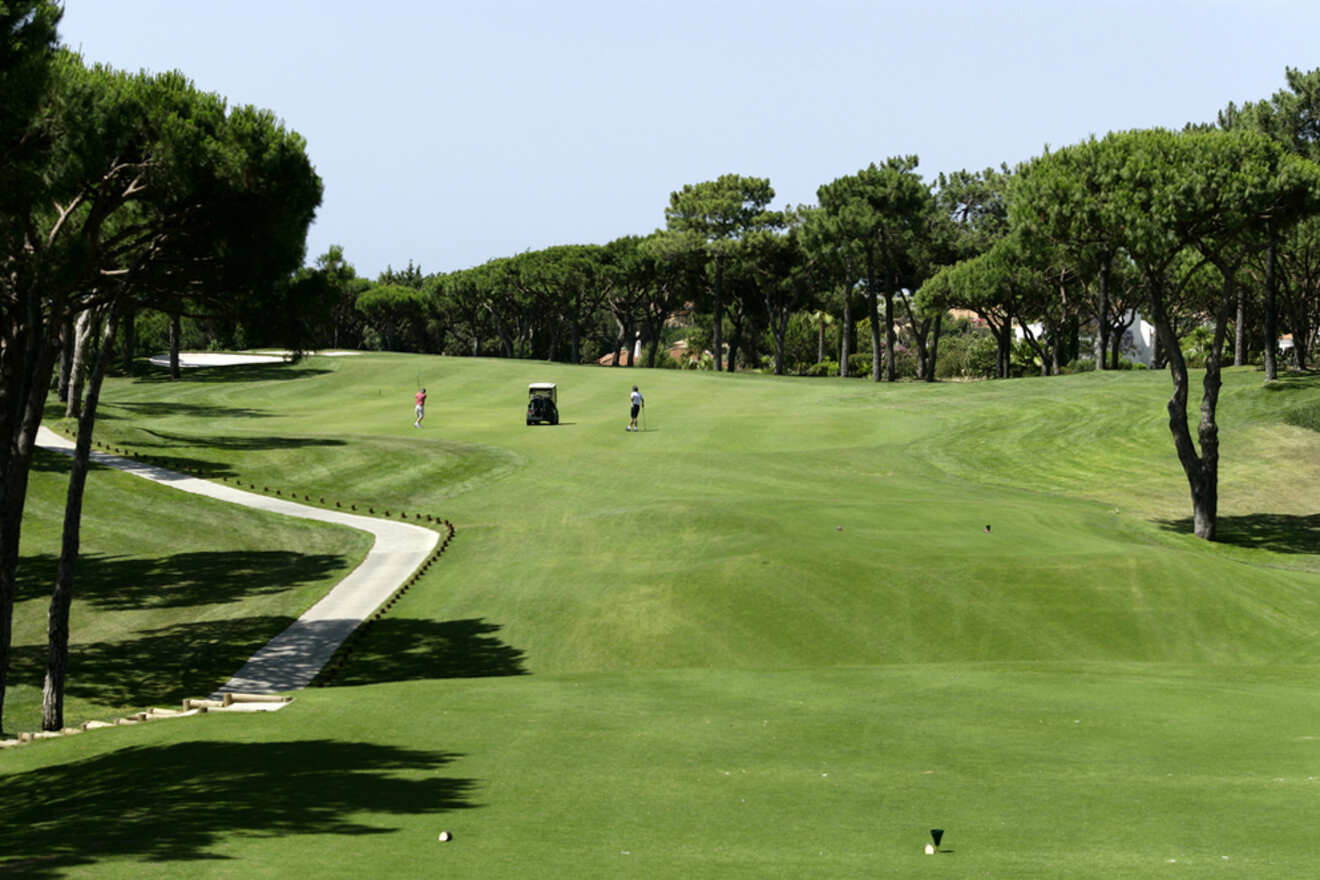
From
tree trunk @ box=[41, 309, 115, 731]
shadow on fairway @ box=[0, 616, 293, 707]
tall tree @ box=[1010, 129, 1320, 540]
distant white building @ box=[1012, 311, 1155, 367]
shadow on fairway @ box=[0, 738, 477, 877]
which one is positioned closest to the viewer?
shadow on fairway @ box=[0, 738, 477, 877]

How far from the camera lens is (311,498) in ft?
151

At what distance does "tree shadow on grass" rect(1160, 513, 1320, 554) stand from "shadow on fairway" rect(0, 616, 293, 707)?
31319mm

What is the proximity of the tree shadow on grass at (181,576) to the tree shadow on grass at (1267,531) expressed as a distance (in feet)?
97.8

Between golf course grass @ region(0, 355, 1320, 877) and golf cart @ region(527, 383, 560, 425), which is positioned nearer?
golf course grass @ region(0, 355, 1320, 877)

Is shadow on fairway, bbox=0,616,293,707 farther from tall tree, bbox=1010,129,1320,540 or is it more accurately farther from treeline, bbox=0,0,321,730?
tall tree, bbox=1010,129,1320,540

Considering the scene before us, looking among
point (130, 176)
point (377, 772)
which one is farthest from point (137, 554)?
point (377, 772)

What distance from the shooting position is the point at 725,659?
24047mm

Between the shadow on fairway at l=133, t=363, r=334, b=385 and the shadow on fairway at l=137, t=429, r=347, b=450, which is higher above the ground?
the shadow on fairway at l=133, t=363, r=334, b=385

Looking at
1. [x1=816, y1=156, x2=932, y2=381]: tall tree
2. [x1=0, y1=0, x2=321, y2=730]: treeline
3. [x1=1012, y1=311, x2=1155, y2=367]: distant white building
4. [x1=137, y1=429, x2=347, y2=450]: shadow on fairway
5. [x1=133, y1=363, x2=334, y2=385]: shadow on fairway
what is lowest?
[x1=137, y1=429, x2=347, y2=450]: shadow on fairway

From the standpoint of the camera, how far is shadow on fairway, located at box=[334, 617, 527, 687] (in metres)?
24.0

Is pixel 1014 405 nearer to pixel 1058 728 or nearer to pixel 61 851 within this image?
pixel 1058 728

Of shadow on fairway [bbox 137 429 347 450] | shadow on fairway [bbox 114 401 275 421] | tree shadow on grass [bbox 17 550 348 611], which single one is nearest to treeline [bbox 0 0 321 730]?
tree shadow on grass [bbox 17 550 348 611]

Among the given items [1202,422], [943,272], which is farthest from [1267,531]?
[943,272]

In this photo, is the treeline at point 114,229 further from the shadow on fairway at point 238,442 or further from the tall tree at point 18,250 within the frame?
the shadow on fairway at point 238,442
